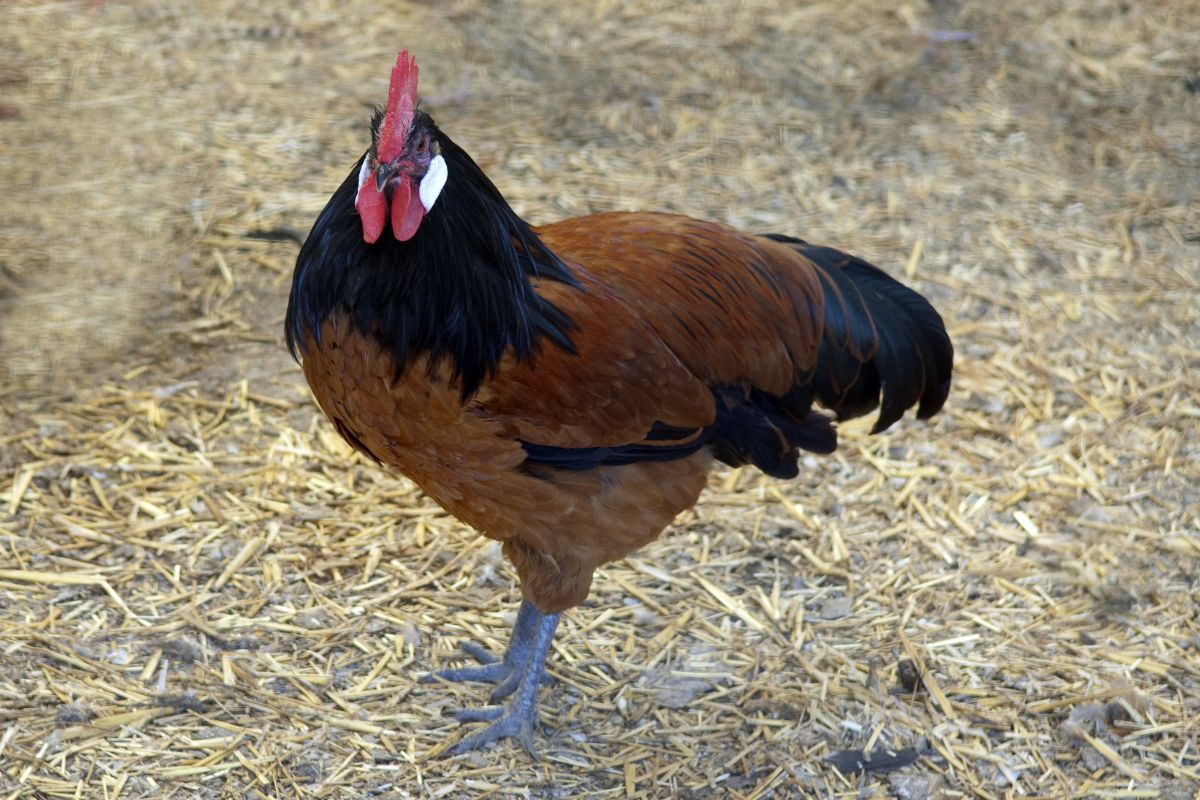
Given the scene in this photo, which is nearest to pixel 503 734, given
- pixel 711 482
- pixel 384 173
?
pixel 711 482

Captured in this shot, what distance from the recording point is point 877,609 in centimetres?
454

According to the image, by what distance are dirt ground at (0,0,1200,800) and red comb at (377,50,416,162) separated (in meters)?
1.91

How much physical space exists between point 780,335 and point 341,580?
1.88 metres

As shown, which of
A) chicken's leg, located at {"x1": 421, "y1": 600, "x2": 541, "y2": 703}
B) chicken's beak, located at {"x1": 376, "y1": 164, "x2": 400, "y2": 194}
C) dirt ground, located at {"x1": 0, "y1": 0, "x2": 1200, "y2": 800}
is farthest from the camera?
chicken's leg, located at {"x1": 421, "y1": 600, "x2": 541, "y2": 703}

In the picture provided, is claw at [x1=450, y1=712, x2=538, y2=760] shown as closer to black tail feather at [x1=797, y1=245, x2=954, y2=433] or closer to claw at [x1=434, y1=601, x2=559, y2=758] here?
claw at [x1=434, y1=601, x2=559, y2=758]

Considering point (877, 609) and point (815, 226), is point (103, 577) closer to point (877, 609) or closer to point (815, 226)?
point (877, 609)

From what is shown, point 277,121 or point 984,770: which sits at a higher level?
point 277,121

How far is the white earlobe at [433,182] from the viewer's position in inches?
127

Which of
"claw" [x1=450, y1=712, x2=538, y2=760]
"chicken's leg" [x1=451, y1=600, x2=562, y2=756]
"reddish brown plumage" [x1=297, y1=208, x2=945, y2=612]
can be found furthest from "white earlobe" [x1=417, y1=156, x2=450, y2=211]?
"claw" [x1=450, y1=712, x2=538, y2=760]

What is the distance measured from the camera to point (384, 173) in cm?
314

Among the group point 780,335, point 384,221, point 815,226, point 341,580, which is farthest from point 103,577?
point 815,226

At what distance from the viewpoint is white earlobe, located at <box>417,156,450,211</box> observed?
3217 millimetres

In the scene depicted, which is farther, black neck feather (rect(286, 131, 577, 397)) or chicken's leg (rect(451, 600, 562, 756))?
chicken's leg (rect(451, 600, 562, 756))

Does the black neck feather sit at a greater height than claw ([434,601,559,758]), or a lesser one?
greater
